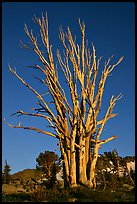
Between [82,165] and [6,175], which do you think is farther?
[6,175]

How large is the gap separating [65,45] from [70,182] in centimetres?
700

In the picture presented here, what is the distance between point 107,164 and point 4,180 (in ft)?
33.1

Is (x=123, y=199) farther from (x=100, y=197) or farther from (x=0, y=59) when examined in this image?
(x=0, y=59)

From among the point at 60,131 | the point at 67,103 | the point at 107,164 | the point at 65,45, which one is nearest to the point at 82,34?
the point at 65,45

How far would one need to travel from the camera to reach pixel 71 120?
49.2 feet

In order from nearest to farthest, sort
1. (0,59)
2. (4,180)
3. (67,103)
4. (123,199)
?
(123,199) < (0,59) < (67,103) < (4,180)

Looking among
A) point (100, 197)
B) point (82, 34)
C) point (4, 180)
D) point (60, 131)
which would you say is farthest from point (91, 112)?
point (4, 180)

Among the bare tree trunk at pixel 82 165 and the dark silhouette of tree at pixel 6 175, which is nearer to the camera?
the bare tree trunk at pixel 82 165

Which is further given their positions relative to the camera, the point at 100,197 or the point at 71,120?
the point at 71,120

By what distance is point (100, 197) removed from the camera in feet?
33.2

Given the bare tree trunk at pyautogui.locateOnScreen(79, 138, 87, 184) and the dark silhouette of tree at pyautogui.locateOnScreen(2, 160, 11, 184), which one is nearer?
the bare tree trunk at pyautogui.locateOnScreen(79, 138, 87, 184)

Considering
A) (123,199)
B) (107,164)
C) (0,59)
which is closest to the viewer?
(123,199)

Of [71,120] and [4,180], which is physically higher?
[71,120]

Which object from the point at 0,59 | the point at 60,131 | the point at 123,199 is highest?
the point at 0,59
